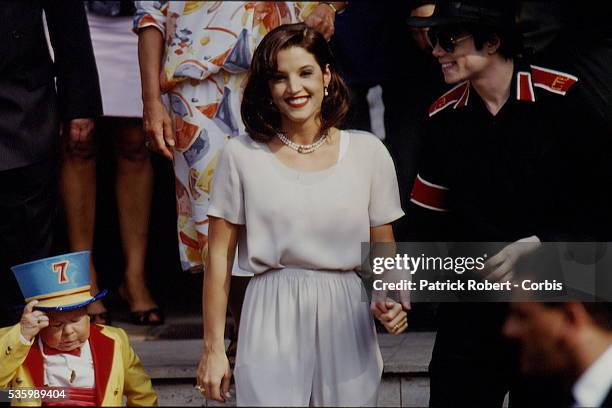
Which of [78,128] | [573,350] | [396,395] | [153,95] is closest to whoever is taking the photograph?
[573,350]

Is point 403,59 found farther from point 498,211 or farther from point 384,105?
point 498,211

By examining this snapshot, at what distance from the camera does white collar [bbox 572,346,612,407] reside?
2.91 m

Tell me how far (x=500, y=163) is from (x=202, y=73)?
1.23 m

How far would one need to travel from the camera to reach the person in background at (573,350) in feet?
9.45

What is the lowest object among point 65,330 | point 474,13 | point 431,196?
point 65,330

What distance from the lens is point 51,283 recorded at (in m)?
4.32

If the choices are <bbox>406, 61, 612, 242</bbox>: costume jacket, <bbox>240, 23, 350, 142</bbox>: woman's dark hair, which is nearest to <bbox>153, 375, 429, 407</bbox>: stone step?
<bbox>406, 61, 612, 242</bbox>: costume jacket

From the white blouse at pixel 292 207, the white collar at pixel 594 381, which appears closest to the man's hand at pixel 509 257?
the white blouse at pixel 292 207

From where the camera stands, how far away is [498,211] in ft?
13.7

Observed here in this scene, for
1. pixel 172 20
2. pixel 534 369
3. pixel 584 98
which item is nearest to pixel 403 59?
pixel 172 20

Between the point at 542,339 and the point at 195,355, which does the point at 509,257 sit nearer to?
the point at 542,339

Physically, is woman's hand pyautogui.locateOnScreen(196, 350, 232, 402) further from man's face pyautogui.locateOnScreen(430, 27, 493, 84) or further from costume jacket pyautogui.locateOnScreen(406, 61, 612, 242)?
man's face pyautogui.locateOnScreen(430, 27, 493, 84)

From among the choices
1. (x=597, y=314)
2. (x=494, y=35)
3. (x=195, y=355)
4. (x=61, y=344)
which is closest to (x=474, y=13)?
(x=494, y=35)

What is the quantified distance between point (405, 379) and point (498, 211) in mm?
1024
